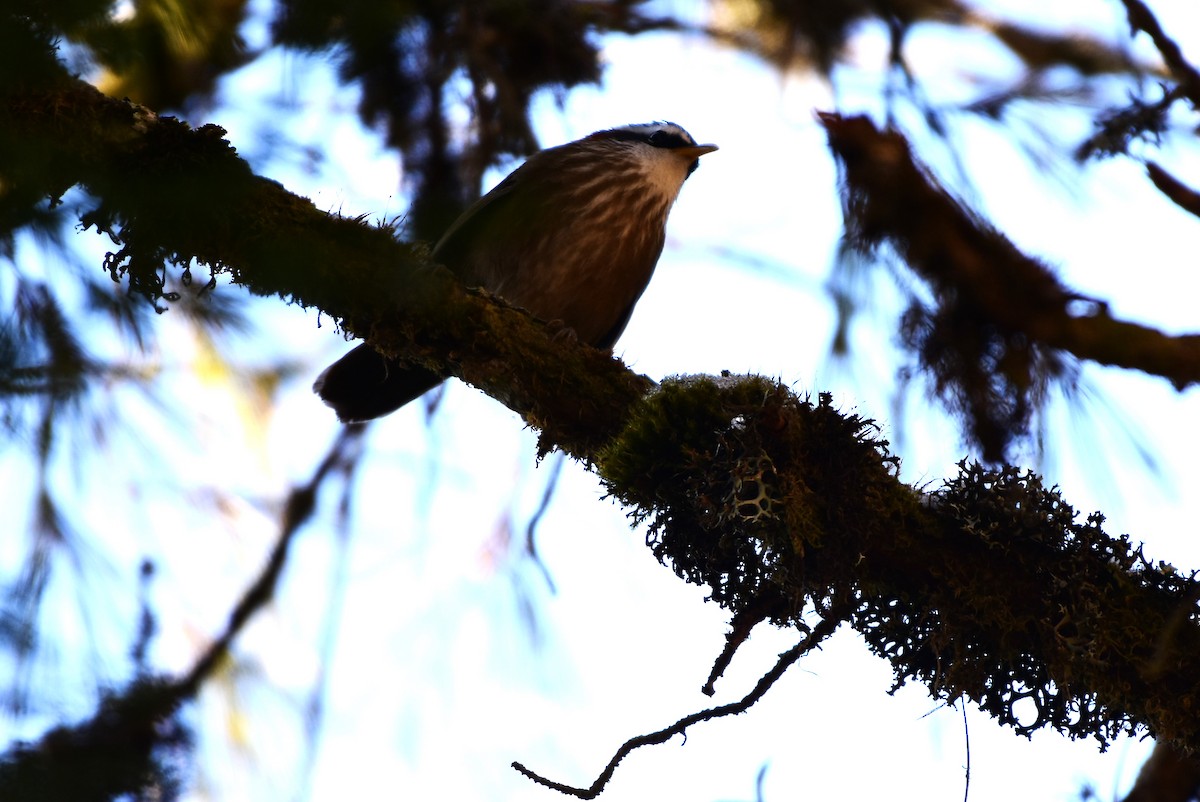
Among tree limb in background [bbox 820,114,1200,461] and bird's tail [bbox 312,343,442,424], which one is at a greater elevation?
bird's tail [bbox 312,343,442,424]

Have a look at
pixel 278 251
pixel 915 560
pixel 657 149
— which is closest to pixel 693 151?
pixel 657 149

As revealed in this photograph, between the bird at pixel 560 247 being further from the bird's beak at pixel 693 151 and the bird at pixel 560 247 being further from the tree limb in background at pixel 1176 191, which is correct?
the tree limb in background at pixel 1176 191

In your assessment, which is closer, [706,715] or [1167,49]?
[706,715]

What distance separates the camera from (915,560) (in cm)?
262

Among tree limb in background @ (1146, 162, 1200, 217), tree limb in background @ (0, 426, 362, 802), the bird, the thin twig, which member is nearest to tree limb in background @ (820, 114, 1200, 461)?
tree limb in background @ (1146, 162, 1200, 217)

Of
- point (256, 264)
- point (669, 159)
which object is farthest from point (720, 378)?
point (669, 159)

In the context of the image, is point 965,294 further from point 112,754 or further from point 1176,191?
point 112,754

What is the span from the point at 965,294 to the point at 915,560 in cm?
92

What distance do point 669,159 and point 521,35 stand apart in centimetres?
83

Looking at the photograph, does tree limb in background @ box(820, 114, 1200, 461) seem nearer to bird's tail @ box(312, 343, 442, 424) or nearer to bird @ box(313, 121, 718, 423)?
bird @ box(313, 121, 718, 423)

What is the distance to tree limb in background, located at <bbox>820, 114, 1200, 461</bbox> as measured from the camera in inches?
122

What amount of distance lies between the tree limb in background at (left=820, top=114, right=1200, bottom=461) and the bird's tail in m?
1.63

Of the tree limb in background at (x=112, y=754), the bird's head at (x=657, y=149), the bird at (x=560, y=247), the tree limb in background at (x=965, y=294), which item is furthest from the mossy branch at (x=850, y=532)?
the bird's head at (x=657, y=149)

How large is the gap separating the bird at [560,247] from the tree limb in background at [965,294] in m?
1.29
